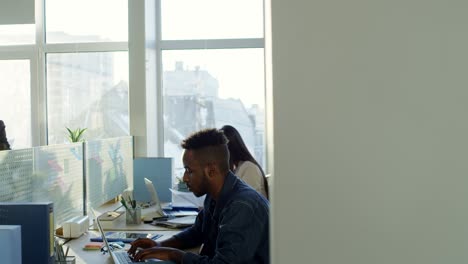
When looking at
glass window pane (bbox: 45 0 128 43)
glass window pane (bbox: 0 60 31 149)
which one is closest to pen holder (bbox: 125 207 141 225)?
glass window pane (bbox: 45 0 128 43)

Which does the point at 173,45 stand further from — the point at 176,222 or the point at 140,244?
the point at 140,244

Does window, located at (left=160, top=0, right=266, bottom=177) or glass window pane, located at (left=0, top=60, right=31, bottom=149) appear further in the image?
glass window pane, located at (left=0, top=60, right=31, bottom=149)

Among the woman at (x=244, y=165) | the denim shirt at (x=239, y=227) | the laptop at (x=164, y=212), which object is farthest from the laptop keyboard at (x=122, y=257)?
the woman at (x=244, y=165)

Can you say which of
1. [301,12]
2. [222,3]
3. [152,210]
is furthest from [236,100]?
[301,12]

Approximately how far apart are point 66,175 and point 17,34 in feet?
11.4

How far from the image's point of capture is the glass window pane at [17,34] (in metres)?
5.66

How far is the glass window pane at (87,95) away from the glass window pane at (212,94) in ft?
1.80

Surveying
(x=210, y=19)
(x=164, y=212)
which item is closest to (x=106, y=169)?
(x=164, y=212)

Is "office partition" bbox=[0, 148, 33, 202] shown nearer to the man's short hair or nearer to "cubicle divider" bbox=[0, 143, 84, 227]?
"cubicle divider" bbox=[0, 143, 84, 227]

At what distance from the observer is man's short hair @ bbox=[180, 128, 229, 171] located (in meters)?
2.22

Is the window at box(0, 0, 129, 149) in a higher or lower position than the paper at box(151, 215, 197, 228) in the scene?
higher

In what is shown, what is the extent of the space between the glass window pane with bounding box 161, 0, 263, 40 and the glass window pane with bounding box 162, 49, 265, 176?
0.19 meters

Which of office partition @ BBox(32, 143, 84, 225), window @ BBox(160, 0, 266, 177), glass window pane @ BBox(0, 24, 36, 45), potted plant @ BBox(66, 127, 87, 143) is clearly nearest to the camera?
office partition @ BBox(32, 143, 84, 225)

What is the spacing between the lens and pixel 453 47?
77 centimetres
